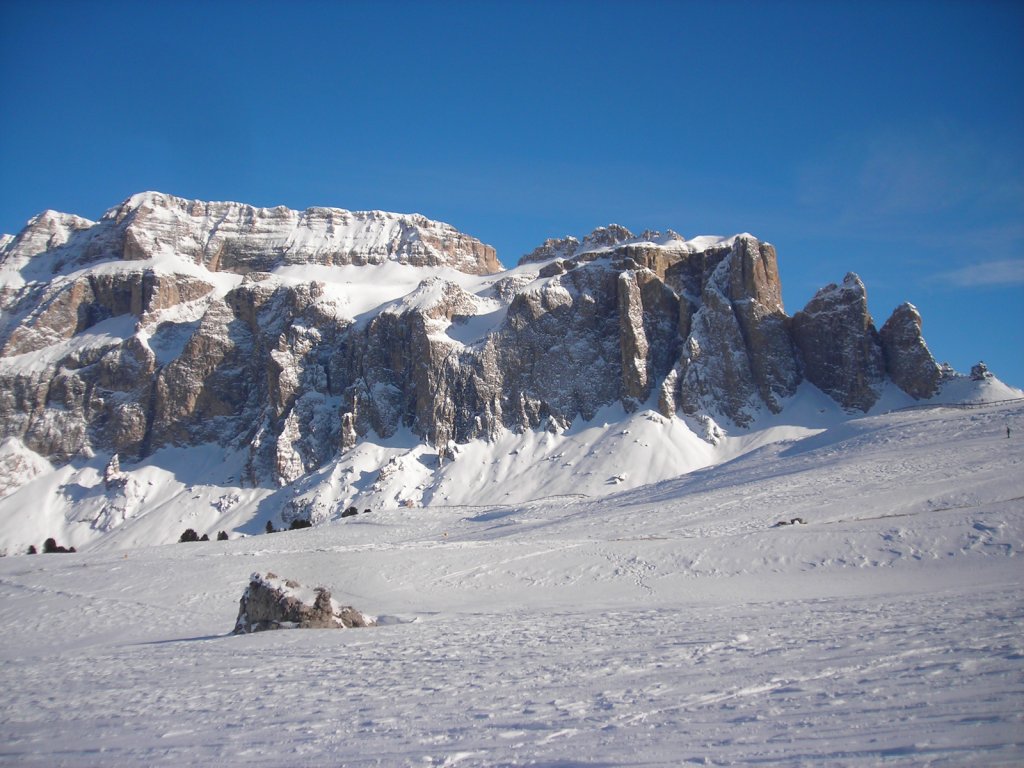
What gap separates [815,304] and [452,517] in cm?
7358

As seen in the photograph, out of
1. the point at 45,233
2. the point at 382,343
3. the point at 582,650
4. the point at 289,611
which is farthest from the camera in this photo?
the point at 45,233

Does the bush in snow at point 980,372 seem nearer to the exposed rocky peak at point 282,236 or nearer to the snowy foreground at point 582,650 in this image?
the snowy foreground at point 582,650

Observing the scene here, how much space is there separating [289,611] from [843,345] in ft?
315

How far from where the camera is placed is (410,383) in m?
115

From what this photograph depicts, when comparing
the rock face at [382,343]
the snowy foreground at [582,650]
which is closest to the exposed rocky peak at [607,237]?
the rock face at [382,343]

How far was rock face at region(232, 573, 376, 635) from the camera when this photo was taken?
64.1 ft

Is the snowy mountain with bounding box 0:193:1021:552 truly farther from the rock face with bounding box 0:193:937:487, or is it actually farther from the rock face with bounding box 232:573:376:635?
the rock face with bounding box 232:573:376:635

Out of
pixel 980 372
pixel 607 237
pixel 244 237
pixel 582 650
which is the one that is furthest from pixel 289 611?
pixel 244 237

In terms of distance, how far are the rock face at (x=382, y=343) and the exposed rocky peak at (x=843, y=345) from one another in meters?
0.26

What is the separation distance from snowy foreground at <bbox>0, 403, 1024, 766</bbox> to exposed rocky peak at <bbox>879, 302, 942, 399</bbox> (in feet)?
217

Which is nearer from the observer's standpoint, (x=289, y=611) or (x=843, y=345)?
(x=289, y=611)

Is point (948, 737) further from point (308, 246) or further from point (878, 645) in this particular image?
point (308, 246)

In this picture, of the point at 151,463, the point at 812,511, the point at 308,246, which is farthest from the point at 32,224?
the point at 812,511

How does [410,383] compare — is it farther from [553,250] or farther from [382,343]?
[553,250]
